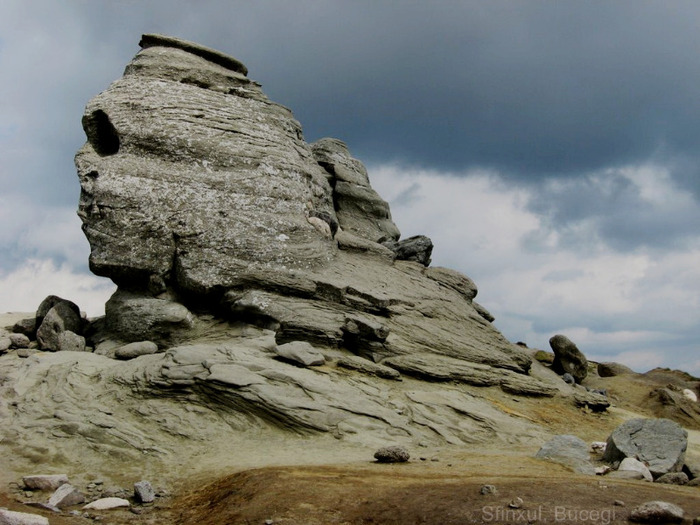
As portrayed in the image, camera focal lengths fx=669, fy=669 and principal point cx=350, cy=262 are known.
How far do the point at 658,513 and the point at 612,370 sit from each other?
3490 cm

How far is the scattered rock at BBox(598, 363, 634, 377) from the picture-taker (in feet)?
138

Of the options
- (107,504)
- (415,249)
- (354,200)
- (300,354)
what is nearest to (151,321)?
(300,354)

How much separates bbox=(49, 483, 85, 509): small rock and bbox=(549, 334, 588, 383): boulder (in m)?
27.1

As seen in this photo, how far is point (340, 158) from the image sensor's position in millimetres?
39594

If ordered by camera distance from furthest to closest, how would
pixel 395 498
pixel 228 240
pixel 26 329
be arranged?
pixel 26 329 → pixel 228 240 → pixel 395 498

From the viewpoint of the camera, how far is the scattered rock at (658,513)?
32.3 feet

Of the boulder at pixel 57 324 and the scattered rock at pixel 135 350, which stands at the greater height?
the boulder at pixel 57 324

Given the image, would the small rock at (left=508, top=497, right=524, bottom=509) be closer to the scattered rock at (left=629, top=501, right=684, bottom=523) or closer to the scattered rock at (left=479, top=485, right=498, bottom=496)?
the scattered rock at (left=479, top=485, right=498, bottom=496)

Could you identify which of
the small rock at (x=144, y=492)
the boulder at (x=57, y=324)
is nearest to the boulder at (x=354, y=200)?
the boulder at (x=57, y=324)

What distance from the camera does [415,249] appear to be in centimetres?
3438

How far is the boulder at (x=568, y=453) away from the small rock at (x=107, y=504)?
1009cm

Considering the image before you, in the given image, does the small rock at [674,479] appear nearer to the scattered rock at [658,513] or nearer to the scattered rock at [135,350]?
the scattered rock at [658,513]

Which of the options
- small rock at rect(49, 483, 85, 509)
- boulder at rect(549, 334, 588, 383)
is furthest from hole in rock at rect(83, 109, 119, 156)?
boulder at rect(549, 334, 588, 383)

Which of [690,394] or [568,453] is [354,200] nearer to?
[690,394]
